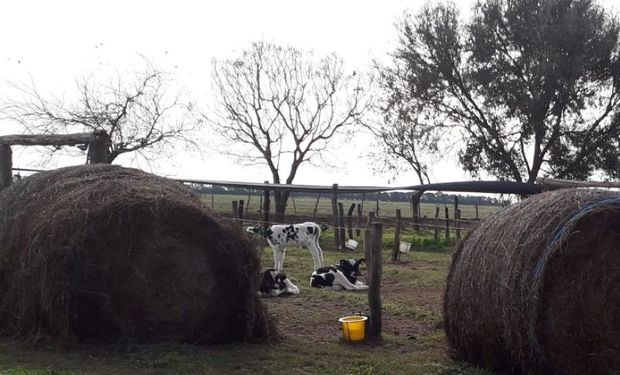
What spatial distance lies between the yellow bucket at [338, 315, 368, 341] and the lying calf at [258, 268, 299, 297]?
3.07 meters

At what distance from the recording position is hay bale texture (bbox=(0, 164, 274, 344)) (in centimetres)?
627

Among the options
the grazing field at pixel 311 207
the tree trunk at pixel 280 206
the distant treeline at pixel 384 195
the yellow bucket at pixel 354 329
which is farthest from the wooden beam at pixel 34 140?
the tree trunk at pixel 280 206

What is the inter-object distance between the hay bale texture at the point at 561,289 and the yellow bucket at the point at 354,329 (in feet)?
5.84

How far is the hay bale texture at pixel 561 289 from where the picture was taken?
4824 millimetres

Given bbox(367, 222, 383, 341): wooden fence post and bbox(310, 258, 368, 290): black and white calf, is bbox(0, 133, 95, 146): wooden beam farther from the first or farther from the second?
bbox(367, 222, 383, 341): wooden fence post

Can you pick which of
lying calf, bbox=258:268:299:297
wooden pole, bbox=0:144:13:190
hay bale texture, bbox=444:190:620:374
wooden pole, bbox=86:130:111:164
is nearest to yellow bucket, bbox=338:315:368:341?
hay bale texture, bbox=444:190:620:374

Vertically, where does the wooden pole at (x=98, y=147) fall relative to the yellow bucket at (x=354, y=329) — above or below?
above

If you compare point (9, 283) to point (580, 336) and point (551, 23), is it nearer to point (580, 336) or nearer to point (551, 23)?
point (580, 336)

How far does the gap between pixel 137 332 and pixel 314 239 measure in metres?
6.66

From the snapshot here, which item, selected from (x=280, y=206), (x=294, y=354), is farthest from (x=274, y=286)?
(x=280, y=206)

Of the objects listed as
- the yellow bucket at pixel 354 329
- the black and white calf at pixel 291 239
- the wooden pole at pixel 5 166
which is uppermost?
the wooden pole at pixel 5 166

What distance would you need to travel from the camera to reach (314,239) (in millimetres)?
12820

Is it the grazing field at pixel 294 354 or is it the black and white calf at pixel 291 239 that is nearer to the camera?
the grazing field at pixel 294 354

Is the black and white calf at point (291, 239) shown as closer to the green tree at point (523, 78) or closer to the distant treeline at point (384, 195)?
the distant treeline at point (384, 195)
